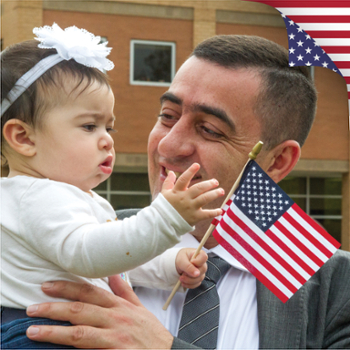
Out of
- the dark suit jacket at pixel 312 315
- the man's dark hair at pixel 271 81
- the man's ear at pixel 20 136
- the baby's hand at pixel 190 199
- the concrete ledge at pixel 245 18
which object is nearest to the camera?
the baby's hand at pixel 190 199

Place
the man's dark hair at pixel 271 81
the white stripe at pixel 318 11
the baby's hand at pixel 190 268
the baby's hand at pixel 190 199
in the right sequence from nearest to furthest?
1. the baby's hand at pixel 190 199
2. the baby's hand at pixel 190 268
3. the man's dark hair at pixel 271 81
4. the white stripe at pixel 318 11

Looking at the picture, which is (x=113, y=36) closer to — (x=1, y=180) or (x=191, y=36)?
(x=191, y=36)

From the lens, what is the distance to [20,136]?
1864 millimetres

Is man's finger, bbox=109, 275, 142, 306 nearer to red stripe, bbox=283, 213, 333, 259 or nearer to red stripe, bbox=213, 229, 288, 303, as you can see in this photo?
red stripe, bbox=213, 229, 288, 303

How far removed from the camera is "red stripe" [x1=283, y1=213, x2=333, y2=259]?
221cm

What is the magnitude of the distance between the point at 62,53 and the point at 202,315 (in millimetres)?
1313

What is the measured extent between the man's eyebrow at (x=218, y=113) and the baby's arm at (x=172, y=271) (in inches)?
29.9

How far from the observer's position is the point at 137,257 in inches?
63.4

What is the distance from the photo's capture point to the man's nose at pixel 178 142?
259 cm

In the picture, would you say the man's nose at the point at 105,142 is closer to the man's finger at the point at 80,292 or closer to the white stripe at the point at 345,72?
the man's finger at the point at 80,292

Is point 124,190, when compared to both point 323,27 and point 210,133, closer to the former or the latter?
point 323,27

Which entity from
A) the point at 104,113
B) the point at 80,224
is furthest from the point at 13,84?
the point at 80,224

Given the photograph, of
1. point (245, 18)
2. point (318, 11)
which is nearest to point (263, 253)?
point (318, 11)

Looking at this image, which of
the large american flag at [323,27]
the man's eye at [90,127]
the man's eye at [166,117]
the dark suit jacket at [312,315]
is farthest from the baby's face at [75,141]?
the large american flag at [323,27]
